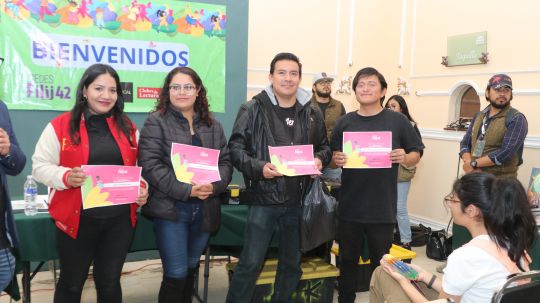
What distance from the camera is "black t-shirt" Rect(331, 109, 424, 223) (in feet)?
9.09

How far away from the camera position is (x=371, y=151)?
275 centimetres

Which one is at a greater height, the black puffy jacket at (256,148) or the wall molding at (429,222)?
the black puffy jacket at (256,148)

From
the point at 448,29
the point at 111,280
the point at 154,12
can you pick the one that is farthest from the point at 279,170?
the point at 448,29

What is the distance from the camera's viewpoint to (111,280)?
223cm

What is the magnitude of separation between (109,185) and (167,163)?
35 cm

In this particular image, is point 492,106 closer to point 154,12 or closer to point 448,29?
point 448,29

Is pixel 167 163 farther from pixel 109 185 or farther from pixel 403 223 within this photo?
pixel 403 223

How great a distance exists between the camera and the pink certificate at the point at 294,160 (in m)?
2.57

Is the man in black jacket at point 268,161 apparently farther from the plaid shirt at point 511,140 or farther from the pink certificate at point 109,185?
the plaid shirt at point 511,140

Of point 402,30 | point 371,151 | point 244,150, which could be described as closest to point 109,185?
point 244,150

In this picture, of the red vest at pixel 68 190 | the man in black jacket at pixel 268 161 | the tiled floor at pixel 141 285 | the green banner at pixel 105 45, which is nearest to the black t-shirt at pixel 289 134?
the man in black jacket at pixel 268 161

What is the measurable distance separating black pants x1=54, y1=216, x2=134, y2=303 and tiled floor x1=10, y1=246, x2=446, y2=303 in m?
1.33

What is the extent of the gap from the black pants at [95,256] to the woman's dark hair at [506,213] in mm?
1654

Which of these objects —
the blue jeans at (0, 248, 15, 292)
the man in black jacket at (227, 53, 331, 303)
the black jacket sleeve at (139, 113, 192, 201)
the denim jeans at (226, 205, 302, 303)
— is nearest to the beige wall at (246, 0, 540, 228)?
the man in black jacket at (227, 53, 331, 303)
